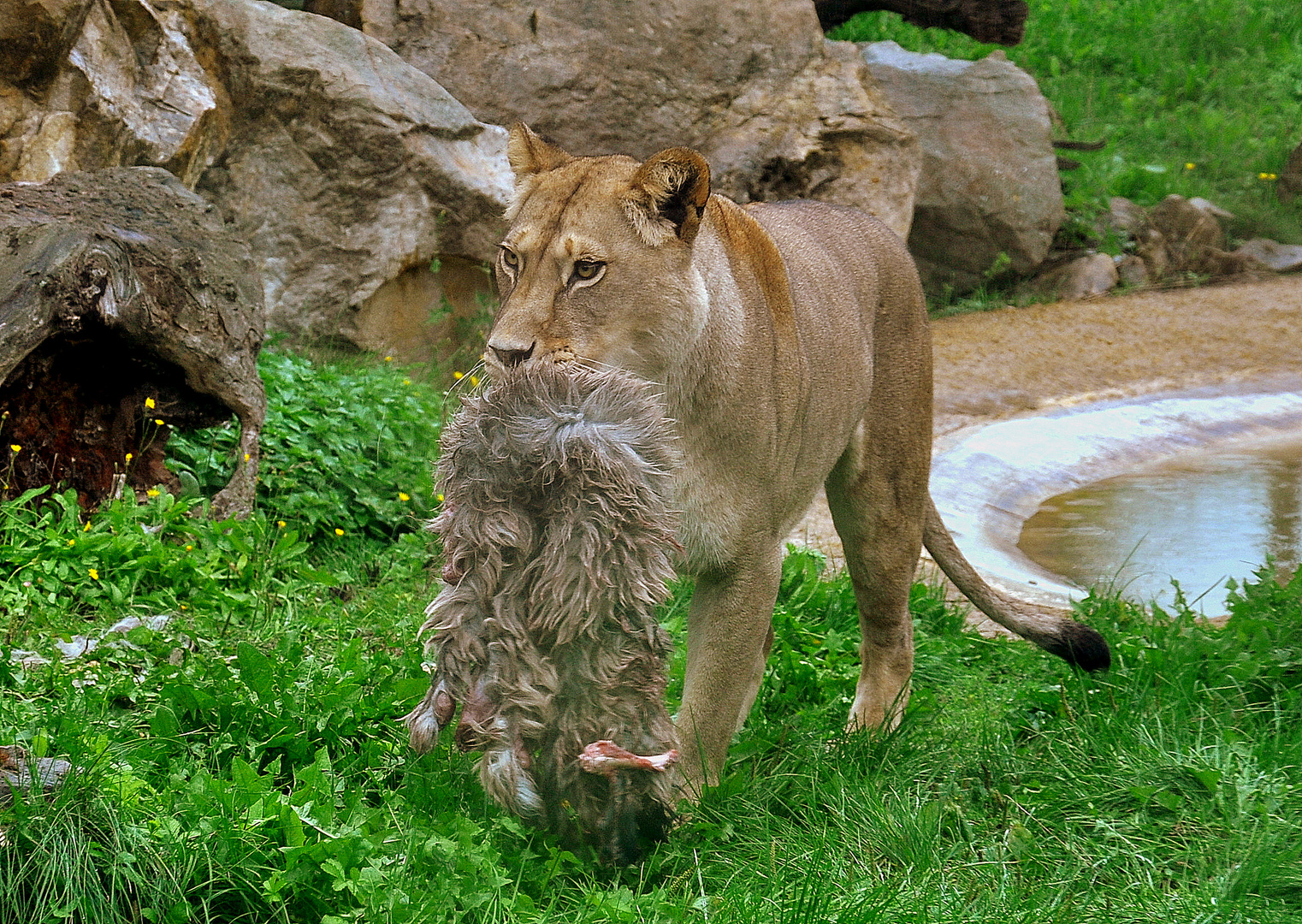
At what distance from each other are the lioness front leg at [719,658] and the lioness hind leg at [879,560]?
0.99 m

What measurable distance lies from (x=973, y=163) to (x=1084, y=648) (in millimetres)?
8343

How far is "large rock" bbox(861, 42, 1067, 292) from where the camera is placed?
11.4m

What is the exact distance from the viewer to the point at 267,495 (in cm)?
525

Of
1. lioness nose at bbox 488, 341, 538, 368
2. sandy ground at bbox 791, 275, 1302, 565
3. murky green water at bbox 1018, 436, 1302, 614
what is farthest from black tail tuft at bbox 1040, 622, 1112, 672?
sandy ground at bbox 791, 275, 1302, 565

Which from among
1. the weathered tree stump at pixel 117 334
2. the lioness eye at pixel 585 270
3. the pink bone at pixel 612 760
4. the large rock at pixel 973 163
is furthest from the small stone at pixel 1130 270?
the pink bone at pixel 612 760

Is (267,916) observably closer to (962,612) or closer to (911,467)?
(911,467)

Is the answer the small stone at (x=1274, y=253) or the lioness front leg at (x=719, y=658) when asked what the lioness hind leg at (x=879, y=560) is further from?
the small stone at (x=1274, y=253)

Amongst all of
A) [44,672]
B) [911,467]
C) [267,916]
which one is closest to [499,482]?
[267,916]

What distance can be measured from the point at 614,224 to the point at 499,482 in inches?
35.9

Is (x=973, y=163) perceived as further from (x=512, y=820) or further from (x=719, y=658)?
(x=512, y=820)

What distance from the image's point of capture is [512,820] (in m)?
2.46

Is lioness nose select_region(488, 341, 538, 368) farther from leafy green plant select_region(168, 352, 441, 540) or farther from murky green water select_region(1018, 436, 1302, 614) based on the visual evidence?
murky green water select_region(1018, 436, 1302, 614)

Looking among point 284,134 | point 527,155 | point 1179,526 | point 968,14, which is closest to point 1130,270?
point 968,14

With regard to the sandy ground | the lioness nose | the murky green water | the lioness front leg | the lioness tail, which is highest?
the lioness nose
